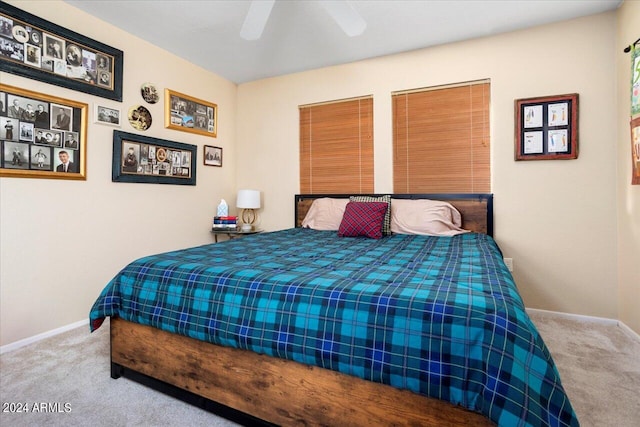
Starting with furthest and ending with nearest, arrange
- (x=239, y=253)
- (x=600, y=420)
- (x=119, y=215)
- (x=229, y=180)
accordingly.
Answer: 1. (x=229, y=180)
2. (x=119, y=215)
3. (x=239, y=253)
4. (x=600, y=420)

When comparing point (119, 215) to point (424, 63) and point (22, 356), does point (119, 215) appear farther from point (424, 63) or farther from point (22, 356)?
point (424, 63)

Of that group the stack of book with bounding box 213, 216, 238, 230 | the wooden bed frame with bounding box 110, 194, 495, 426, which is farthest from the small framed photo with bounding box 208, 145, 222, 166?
the wooden bed frame with bounding box 110, 194, 495, 426

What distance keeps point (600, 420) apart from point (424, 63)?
2.88m

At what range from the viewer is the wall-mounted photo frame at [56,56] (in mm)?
2137

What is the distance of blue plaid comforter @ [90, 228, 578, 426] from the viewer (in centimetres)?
94

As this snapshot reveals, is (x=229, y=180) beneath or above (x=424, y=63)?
beneath

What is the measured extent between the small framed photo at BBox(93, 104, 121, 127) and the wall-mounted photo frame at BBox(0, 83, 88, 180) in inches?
3.0

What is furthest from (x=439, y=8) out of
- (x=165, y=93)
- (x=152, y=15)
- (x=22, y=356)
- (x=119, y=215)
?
(x=22, y=356)

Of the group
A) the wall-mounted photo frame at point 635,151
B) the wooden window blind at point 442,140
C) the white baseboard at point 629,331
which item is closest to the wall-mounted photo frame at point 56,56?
the wooden window blind at point 442,140

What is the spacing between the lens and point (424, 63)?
3119mm

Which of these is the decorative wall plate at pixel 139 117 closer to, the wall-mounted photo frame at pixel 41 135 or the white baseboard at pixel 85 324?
the wall-mounted photo frame at pixel 41 135

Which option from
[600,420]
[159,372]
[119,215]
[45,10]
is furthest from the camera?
[119,215]

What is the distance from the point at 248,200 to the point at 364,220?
1526 millimetres

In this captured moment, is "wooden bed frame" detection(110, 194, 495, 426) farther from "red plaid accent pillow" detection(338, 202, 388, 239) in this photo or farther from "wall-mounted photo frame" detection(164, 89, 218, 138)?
"wall-mounted photo frame" detection(164, 89, 218, 138)
